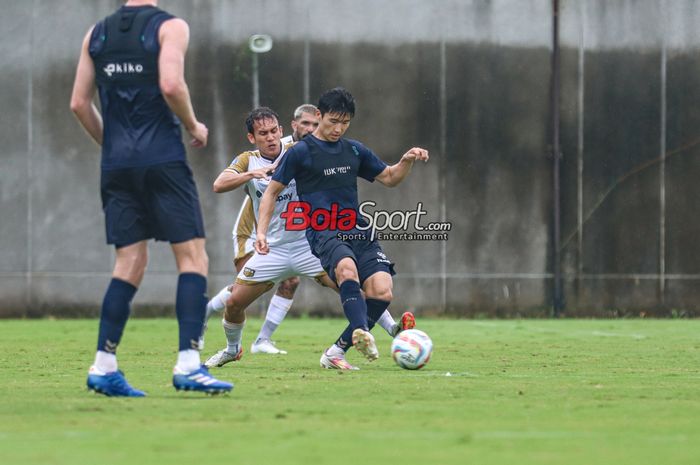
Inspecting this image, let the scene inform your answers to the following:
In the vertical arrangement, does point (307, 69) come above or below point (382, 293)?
above

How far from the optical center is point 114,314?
288 inches

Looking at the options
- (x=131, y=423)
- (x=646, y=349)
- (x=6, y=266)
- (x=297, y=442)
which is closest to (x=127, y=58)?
(x=131, y=423)

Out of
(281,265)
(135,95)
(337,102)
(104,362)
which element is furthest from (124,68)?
(281,265)

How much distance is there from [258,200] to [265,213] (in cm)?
177

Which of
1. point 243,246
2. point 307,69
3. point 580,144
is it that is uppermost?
point 307,69

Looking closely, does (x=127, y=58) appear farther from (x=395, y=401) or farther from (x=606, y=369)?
(x=606, y=369)

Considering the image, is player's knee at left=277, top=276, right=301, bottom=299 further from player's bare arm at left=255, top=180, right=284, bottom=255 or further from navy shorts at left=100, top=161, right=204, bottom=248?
navy shorts at left=100, top=161, right=204, bottom=248

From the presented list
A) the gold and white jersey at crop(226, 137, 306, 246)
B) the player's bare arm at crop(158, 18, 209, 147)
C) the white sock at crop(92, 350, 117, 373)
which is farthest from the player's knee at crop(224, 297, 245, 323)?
the player's bare arm at crop(158, 18, 209, 147)

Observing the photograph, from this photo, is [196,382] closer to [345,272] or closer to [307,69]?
[345,272]

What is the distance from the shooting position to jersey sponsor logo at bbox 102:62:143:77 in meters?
7.28

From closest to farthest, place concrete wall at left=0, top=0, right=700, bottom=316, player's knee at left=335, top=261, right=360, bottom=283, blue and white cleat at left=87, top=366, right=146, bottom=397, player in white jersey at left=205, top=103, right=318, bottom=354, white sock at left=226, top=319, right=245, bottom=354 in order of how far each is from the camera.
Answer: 1. blue and white cleat at left=87, top=366, right=146, bottom=397
2. player's knee at left=335, top=261, right=360, bottom=283
3. white sock at left=226, top=319, right=245, bottom=354
4. player in white jersey at left=205, top=103, right=318, bottom=354
5. concrete wall at left=0, top=0, right=700, bottom=316

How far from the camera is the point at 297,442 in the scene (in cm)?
533

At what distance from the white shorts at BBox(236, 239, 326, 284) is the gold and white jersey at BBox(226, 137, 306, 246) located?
0.08 metres

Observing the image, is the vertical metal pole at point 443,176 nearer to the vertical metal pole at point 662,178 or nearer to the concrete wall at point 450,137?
the concrete wall at point 450,137
